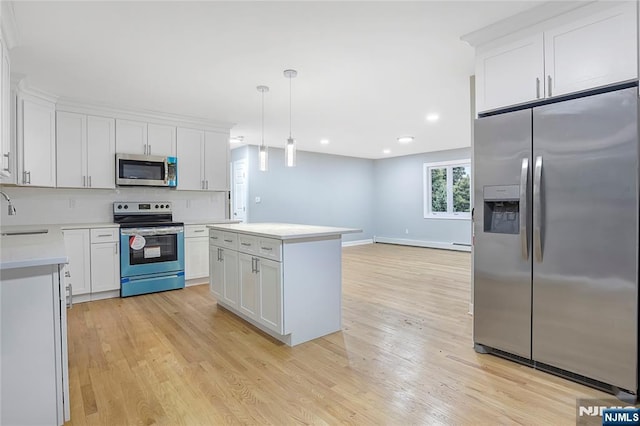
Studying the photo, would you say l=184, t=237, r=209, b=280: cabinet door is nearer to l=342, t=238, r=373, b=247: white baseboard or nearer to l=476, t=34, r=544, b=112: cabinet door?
l=476, t=34, r=544, b=112: cabinet door

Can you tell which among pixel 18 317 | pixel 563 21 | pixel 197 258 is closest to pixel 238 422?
pixel 18 317

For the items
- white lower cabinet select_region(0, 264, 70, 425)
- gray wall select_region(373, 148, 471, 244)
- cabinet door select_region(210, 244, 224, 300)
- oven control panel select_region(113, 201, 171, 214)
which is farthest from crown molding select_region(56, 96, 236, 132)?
gray wall select_region(373, 148, 471, 244)

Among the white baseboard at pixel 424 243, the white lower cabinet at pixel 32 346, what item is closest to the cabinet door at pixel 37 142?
the white lower cabinet at pixel 32 346

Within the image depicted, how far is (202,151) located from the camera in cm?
512

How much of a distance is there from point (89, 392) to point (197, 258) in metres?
2.81

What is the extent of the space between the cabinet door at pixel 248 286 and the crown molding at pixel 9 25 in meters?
2.30

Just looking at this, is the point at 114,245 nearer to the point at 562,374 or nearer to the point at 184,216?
the point at 184,216

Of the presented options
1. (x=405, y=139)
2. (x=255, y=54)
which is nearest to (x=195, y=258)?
(x=255, y=54)

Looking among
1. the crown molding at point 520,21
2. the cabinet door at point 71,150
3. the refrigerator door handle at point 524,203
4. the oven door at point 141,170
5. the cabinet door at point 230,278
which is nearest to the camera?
the crown molding at point 520,21

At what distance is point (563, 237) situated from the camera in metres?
2.10

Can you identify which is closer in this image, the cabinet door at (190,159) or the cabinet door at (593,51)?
the cabinet door at (593,51)

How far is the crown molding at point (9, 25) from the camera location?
2117 millimetres

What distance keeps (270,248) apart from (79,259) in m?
2.68

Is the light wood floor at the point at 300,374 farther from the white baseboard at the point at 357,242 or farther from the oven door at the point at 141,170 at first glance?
the white baseboard at the point at 357,242
